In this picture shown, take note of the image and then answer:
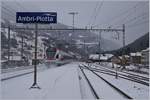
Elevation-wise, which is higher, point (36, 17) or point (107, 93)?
point (36, 17)

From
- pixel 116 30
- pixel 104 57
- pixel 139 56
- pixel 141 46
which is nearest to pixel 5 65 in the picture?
pixel 116 30

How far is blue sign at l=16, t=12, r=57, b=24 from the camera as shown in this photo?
19.2m

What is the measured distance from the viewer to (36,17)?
19.2 metres

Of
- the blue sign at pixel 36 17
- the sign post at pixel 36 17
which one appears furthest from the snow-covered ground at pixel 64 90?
the blue sign at pixel 36 17

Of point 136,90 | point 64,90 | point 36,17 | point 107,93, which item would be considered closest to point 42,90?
point 64,90

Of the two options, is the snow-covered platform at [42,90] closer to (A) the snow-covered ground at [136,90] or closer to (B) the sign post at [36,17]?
(B) the sign post at [36,17]

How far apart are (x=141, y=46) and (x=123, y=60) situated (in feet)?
223

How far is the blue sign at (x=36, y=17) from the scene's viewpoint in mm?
19188

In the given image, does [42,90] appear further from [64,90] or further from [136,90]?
[136,90]

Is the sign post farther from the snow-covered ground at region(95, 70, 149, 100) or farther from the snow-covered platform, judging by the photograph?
the snow-covered ground at region(95, 70, 149, 100)

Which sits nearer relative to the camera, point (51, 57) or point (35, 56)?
point (35, 56)

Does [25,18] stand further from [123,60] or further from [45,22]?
[123,60]

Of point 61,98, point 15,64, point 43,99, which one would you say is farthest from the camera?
point 15,64

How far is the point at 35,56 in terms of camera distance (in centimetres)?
2058
